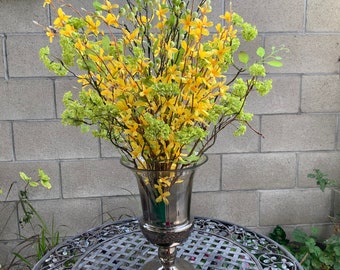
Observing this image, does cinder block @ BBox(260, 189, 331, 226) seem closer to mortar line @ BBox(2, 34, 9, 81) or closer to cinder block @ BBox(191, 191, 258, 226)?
cinder block @ BBox(191, 191, 258, 226)

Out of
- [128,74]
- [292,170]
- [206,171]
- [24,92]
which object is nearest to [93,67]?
[128,74]

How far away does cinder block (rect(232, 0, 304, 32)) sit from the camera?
157 cm

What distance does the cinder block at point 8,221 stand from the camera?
5.32 feet

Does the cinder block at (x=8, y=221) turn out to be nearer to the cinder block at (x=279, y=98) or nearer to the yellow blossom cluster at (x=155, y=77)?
the yellow blossom cluster at (x=155, y=77)

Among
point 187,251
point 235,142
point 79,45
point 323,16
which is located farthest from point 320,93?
point 79,45

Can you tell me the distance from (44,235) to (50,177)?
0.79ft

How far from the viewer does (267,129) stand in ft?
5.50

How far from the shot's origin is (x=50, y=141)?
5.20ft

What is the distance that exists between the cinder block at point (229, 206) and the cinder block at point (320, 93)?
44 centimetres

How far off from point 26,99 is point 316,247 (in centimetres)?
129

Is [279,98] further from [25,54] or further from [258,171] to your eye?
[25,54]

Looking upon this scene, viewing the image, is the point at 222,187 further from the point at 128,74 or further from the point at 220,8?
the point at 128,74

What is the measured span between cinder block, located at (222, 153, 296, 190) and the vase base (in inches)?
24.7

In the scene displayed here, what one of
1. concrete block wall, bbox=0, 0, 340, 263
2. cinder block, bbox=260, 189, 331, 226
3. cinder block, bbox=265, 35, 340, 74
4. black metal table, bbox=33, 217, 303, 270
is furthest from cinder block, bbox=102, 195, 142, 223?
cinder block, bbox=265, 35, 340, 74
